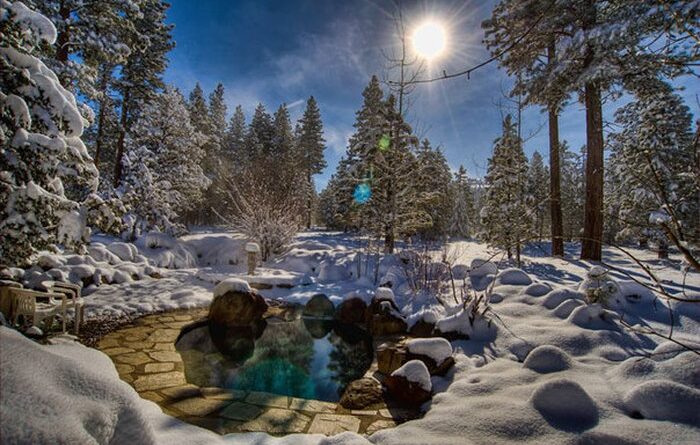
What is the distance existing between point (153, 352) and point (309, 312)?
365cm

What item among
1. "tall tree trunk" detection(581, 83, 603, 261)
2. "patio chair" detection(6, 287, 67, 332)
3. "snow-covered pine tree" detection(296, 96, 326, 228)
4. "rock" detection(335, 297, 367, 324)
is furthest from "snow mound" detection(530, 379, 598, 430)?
"snow-covered pine tree" detection(296, 96, 326, 228)

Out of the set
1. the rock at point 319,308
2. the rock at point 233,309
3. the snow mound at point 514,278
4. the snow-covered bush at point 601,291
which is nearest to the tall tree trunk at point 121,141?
the rock at point 233,309

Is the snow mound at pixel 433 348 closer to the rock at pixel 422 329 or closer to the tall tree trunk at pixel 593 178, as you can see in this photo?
the rock at pixel 422 329

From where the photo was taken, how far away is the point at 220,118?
3391 cm

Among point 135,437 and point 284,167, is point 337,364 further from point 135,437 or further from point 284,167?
point 284,167

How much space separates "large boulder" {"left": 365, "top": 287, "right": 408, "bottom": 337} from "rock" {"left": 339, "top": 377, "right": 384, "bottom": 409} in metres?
2.31

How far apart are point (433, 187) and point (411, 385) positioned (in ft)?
88.3

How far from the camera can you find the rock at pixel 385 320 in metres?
6.36

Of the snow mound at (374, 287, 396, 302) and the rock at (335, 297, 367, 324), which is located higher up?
the snow mound at (374, 287, 396, 302)

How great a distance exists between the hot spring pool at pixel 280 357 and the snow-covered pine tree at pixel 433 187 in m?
6.69

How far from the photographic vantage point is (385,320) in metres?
6.45

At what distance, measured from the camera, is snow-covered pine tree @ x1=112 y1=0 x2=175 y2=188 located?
13883 mm

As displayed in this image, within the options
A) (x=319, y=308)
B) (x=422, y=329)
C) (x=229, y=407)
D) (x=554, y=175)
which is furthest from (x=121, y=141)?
(x=554, y=175)

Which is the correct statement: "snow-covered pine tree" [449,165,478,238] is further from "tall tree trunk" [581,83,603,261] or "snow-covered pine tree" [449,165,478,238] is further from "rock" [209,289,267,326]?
"rock" [209,289,267,326]
